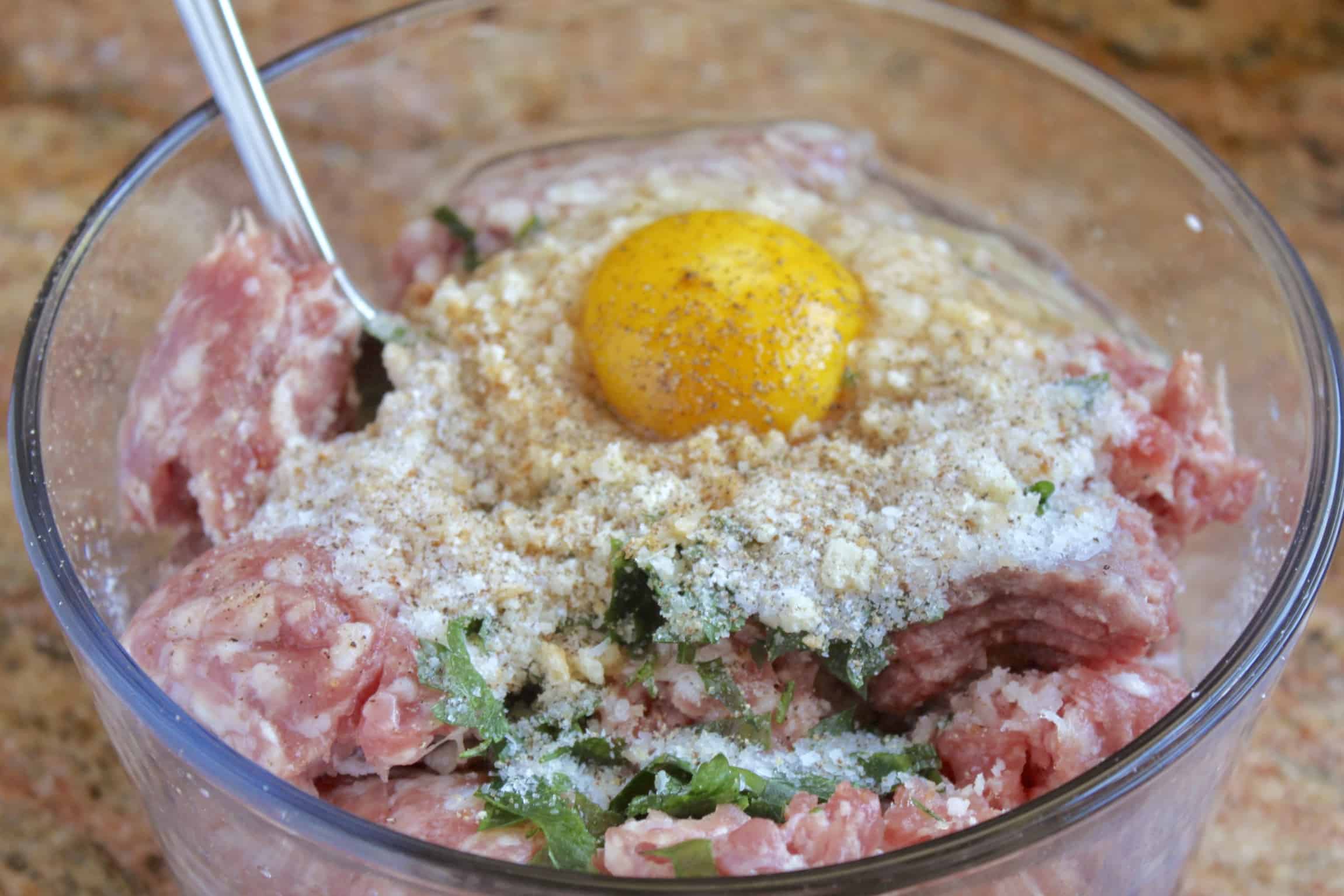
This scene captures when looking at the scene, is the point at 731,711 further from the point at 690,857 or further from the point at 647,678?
the point at 690,857

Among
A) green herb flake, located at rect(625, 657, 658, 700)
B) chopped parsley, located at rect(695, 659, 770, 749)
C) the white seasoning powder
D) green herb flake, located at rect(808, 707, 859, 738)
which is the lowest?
green herb flake, located at rect(808, 707, 859, 738)

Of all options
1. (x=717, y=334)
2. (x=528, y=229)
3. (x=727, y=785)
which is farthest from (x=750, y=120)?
(x=727, y=785)

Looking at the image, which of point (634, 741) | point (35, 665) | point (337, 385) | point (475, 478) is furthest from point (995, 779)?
Result: point (35, 665)

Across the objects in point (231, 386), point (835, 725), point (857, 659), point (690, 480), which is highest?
point (231, 386)

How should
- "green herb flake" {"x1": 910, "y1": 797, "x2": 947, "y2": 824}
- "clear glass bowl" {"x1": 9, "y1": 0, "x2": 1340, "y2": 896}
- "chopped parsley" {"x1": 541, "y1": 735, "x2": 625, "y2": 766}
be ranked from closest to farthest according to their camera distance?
"clear glass bowl" {"x1": 9, "y1": 0, "x2": 1340, "y2": 896}
"green herb flake" {"x1": 910, "y1": 797, "x2": 947, "y2": 824}
"chopped parsley" {"x1": 541, "y1": 735, "x2": 625, "y2": 766}

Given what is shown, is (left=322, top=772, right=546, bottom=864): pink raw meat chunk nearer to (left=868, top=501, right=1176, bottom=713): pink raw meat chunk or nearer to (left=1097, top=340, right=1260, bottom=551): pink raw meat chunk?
(left=868, top=501, right=1176, bottom=713): pink raw meat chunk

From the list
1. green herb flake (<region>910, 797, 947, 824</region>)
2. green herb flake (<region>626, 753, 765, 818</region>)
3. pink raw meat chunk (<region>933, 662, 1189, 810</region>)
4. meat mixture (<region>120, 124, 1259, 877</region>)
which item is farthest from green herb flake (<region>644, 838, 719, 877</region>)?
pink raw meat chunk (<region>933, 662, 1189, 810</region>)

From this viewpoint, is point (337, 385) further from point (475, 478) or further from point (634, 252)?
point (634, 252)
